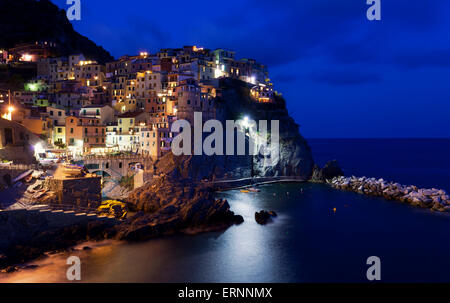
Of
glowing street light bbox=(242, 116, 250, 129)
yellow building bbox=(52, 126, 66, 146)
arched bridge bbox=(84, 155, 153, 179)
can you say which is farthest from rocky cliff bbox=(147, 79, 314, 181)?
yellow building bbox=(52, 126, 66, 146)

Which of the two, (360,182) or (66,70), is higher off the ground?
(66,70)

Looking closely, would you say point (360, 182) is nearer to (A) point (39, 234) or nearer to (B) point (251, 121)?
(B) point (251, 121)

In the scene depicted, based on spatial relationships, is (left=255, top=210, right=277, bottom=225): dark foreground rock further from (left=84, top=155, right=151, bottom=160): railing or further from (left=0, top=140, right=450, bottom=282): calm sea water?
(left=84, top=155, right=151, bottom=160): railing


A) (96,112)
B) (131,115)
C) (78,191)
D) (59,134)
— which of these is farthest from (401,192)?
(59,134)

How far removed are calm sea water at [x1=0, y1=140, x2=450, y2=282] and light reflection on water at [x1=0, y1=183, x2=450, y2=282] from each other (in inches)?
2.5

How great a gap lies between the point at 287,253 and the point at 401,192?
24.9 meters

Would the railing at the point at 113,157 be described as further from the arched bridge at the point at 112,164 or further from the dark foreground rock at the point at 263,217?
the dark foreground rock at the point at 263,217

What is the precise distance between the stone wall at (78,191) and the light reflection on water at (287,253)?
199 inches

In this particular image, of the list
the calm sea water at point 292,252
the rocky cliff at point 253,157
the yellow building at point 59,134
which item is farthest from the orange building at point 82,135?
the calm sea water at point 292,252

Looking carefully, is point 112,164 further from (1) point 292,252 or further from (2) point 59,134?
(1) point 292,252

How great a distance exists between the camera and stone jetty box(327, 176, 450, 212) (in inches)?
1513
